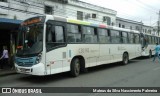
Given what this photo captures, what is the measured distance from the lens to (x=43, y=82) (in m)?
9.71

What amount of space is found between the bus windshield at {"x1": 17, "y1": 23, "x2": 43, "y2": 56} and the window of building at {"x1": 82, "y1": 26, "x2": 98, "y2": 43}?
319 centimetres

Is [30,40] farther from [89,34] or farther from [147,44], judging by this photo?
[147,44]

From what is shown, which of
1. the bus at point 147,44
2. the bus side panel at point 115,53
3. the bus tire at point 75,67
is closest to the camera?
the bus tire at point 75,67

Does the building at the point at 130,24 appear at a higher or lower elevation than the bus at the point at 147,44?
higher

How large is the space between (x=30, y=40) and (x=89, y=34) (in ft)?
13.1

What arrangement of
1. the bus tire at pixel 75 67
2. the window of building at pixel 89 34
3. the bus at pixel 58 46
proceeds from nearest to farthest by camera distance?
1. the bus at pixel 58 46
2. the bus tire at pixel 75 67
3. the window of building at pixel 89 34

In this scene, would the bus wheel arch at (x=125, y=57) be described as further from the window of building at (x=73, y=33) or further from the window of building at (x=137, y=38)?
the window of building at (x=73, y=33)

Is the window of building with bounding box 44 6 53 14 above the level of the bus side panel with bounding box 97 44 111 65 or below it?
above

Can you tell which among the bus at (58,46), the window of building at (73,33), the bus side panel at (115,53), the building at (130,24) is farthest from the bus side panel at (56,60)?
the building at (130,24)

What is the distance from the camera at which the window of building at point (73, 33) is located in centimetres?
1081

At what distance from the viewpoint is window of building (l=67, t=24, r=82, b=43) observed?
10810 mm

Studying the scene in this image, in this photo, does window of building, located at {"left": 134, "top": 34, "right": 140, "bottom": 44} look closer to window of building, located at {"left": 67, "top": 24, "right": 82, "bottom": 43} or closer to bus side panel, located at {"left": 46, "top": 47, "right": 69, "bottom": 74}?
window of building, located at {"left": 67, "top": 24, "right": 82, "bottom": 43}

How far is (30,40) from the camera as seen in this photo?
9578mm

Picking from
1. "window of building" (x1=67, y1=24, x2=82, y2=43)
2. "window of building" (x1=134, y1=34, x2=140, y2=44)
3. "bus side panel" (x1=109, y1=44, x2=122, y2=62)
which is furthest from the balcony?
"window of building" (x1=134, y1=34, x2=140, y2=44)
